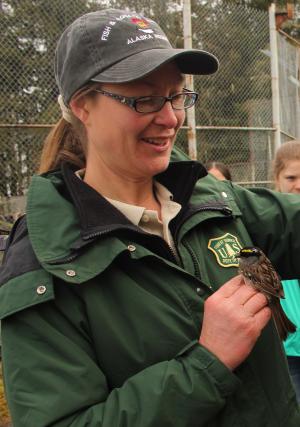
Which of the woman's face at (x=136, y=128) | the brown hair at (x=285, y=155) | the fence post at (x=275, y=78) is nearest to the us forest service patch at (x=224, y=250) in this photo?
the woman's face at (x=136, y=128)

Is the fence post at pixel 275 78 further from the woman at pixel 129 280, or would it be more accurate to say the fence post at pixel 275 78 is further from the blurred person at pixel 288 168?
the woman at pixel 129 280

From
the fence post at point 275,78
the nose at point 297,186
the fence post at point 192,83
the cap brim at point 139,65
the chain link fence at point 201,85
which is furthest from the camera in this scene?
the fence post at point 275,78

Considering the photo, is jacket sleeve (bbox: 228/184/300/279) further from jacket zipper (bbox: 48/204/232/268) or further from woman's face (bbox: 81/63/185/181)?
woman's face (bbox: 81/63/185/181)

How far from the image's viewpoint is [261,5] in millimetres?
22828

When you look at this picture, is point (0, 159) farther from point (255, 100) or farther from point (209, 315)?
point (209, 315)

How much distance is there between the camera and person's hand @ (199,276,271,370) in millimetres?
1748

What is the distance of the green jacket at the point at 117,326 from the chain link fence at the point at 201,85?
5540 mm

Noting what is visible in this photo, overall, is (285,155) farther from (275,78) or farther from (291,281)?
(275,78)

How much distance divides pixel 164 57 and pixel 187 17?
7.68 meters

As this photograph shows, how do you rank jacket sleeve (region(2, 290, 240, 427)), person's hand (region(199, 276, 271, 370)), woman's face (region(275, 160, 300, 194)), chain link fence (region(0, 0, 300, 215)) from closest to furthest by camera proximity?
jacket sleeve (region(2, 290, 240, 427))
person's hand (region(199, 276, 271, 370))
woman's face (region(275, 160, 300, 194))
chain link fence (region(0, 0, 300, 215))

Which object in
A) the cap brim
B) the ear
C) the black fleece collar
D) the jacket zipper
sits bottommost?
the jacket zipper

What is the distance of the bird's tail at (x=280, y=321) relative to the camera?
2020mm

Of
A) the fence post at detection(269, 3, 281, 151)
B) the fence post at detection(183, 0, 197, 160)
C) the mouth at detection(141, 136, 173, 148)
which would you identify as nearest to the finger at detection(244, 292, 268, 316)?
the mouth at detection(141, 136, 173, 148)

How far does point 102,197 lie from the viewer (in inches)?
80.2
